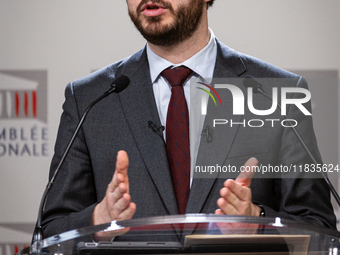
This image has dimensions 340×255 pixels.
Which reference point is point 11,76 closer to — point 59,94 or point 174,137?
point 59,94

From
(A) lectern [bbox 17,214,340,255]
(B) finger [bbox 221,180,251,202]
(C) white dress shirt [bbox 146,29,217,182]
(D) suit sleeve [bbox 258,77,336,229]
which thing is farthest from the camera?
(C) white dress shirt [bbox 146,29,217,182]

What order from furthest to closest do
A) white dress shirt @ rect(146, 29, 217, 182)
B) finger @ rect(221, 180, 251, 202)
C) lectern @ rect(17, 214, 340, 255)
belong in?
white dress shirt @ rect(146, 29, 217, 182) → finger @ rect(221, 180, 251, 202) → lectern @ rect(17, 214, 340, 255)

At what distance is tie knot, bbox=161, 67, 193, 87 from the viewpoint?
6.33ft

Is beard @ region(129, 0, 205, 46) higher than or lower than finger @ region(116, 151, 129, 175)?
higher

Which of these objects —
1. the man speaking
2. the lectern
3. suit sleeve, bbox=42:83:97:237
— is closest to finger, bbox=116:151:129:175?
the lectern

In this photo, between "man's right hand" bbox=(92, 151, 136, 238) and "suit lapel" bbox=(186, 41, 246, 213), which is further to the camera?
"suit lapel" bbox=(186, 41, 246, 213)

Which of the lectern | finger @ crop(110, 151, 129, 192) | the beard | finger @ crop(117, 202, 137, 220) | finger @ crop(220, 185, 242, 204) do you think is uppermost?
the beard

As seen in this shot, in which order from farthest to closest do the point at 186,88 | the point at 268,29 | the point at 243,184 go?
the point at 268,29 → the point at 186,88 → the point at 243,184

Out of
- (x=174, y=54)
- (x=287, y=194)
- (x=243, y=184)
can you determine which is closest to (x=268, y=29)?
(x=174, y=54)

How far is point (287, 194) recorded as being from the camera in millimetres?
1753

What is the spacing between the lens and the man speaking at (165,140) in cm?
176

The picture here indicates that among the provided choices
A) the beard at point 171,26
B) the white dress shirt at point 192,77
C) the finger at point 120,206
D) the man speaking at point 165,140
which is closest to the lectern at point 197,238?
the finger at point 120,206

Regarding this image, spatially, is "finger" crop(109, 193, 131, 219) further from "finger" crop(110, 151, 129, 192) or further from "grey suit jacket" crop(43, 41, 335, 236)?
"grey suit jacket" crop(43, 41, 335, 236)

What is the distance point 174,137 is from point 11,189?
1422 millimetres
